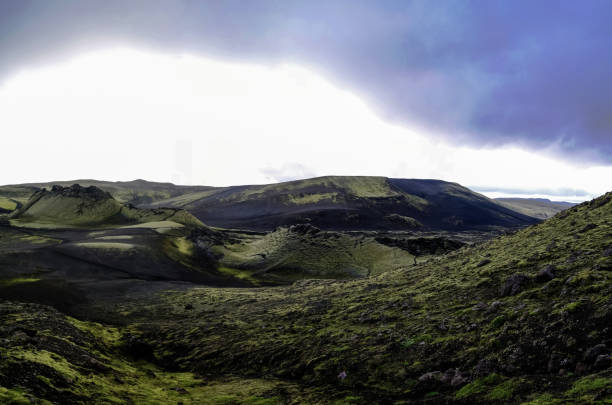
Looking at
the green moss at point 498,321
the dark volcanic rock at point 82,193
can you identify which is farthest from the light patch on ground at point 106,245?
the green moss at point 498,321

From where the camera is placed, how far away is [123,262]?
7688 centimetres

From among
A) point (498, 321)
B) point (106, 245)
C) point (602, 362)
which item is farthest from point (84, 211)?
point (602, 362)

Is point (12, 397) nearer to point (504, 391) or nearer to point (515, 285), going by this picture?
point (504, 391)

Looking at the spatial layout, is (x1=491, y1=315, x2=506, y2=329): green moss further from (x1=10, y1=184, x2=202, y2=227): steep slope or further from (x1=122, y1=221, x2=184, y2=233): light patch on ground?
(x1=10, y1=184, x2=202, y2=227): steep slope

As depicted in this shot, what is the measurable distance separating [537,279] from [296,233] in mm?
92764

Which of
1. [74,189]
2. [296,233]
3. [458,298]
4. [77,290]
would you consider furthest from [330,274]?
[74,189]

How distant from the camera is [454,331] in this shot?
19.4 metres

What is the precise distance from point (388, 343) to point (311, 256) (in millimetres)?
75633

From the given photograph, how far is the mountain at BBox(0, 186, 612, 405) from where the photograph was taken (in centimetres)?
1406

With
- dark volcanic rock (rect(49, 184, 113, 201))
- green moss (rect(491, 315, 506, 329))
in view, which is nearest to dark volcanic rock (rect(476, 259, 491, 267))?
green moss (rect(491, 315, 506, 329))

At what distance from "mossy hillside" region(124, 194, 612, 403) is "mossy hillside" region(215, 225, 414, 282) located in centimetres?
4843

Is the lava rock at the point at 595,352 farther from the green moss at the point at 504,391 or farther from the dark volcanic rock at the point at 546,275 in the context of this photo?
the dark volcanic rock at the point at 546,275

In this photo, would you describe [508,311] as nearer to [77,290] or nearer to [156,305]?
[156,305]

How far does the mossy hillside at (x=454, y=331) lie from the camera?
1395 cm
